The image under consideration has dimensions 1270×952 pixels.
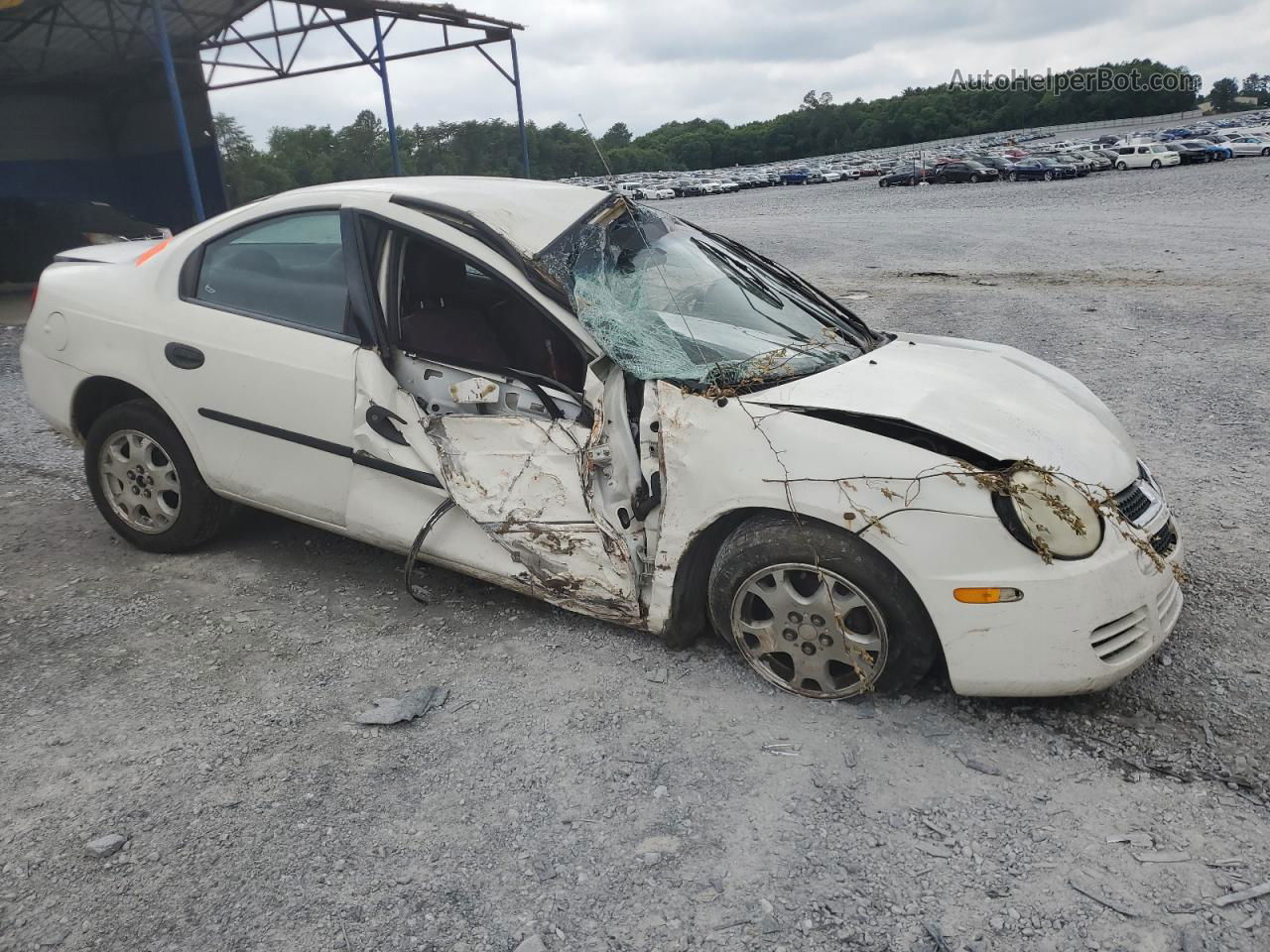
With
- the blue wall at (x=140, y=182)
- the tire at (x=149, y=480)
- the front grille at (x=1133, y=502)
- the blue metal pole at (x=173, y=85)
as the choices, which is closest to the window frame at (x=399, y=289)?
the tire at (x=149, y=480)

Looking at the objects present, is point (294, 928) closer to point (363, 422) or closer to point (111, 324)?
point (363, 422)

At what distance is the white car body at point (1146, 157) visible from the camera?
35.7 m

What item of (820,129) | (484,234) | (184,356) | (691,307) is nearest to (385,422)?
(484,234)

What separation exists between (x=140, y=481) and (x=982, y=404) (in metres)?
3.42

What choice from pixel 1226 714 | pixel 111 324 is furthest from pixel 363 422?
pixel 1226 714

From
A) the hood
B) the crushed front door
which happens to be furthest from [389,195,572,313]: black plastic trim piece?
the hood

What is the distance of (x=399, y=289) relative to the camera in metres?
3.44

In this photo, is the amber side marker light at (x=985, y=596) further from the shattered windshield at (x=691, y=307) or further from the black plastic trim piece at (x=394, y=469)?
the black plastic trim piece at (x=394, y=469)

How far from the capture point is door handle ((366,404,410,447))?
334cm

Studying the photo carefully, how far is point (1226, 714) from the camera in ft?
9.18

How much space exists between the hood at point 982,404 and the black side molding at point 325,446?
49.5 inches

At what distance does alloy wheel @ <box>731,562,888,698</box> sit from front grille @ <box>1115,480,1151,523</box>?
2.70 ft

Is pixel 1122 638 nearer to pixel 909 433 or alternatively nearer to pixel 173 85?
pixel 909 433

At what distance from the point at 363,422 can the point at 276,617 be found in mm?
883
